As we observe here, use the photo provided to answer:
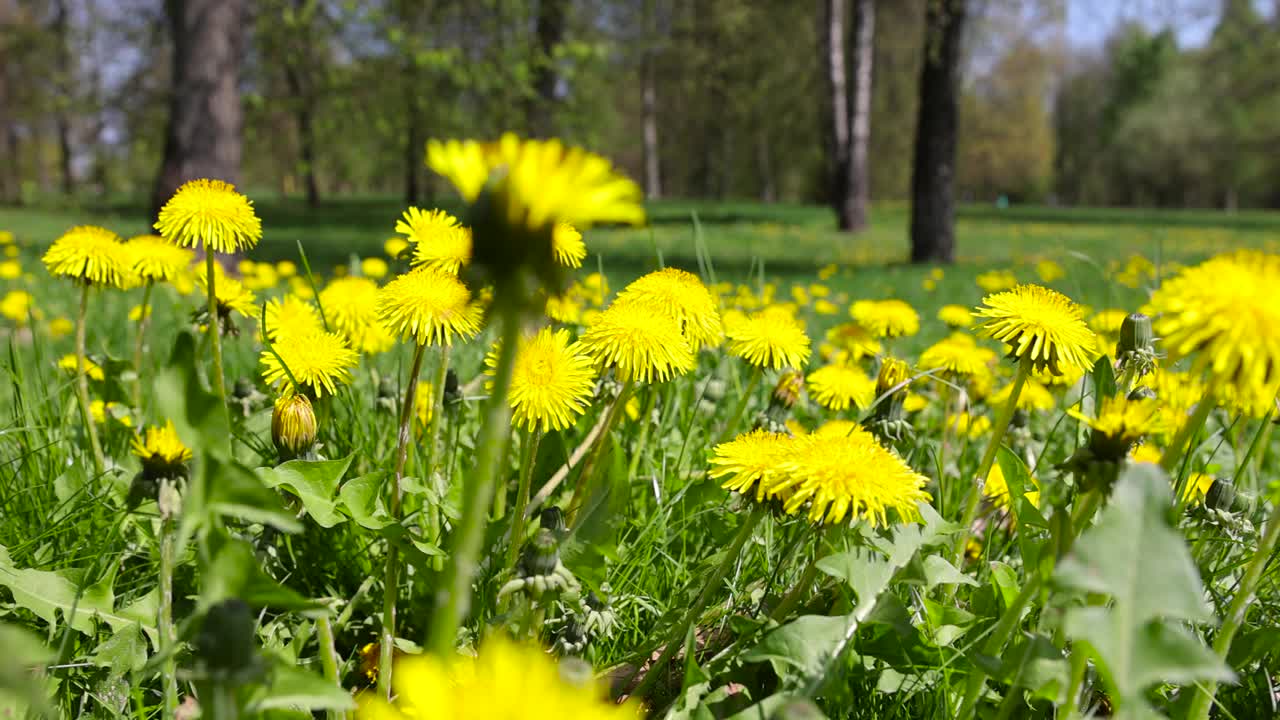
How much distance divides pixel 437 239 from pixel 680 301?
1.12 ft

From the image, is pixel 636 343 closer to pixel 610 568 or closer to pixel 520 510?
pixel 520 510

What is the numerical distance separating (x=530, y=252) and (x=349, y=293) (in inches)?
43.8

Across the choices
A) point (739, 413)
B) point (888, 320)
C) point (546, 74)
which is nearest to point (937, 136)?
point (546, 74)

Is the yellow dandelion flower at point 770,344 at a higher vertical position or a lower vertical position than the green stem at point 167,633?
higher

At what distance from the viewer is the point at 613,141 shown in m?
30.2

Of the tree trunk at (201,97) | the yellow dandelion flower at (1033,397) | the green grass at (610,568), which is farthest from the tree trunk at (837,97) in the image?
the green grass at (610,568)

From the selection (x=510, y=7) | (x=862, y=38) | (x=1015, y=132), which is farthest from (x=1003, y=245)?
(x=1015, y=132)

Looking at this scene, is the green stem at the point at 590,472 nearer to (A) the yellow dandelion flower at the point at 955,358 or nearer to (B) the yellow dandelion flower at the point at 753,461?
(B) the yellow dandelion flower at the point at 753,461

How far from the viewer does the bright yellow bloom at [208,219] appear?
1.13m

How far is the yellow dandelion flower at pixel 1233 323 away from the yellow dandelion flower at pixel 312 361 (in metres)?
0.96

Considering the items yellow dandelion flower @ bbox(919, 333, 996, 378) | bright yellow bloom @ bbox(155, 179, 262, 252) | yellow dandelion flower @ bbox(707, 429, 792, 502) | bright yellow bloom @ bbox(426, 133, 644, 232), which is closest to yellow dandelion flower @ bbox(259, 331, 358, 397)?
bright yellow bloom @ bbox(155, 179, 262, 252)

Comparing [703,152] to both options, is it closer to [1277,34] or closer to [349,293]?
[1277,34]

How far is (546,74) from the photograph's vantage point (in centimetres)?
1199

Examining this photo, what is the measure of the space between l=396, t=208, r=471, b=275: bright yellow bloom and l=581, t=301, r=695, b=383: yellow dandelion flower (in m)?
0.20
